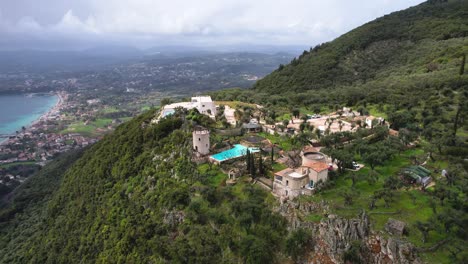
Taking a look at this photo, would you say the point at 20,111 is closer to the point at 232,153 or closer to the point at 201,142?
the point at 201,142

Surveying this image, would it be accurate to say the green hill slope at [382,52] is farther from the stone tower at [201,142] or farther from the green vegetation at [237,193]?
the stone tower at [201,142]

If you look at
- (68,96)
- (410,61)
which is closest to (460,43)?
(410,61)

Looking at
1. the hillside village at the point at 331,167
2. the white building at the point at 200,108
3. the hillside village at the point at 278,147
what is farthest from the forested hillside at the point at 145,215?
the white building at the point at 200,108

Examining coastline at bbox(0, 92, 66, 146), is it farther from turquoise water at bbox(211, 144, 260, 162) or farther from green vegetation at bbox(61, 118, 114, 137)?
turquoise water at bbox(211, 144, 260, 162)

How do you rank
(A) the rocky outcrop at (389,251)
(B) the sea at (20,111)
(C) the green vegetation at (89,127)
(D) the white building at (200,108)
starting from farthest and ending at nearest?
(B) the sea at (20,111) → (C) the green vegetation at (89,127) → (D) the white building at (200,108) → (A) the rocky outcrop at (389,251)

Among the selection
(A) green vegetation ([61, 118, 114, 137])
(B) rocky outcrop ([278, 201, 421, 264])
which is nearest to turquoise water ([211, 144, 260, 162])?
(B) rocky outcrop ([278, 201, 421, 264])

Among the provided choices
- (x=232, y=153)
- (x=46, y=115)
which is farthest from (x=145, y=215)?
(x=46, y=115)

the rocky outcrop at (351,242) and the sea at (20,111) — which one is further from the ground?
the rocky outcrop at (351,242)
